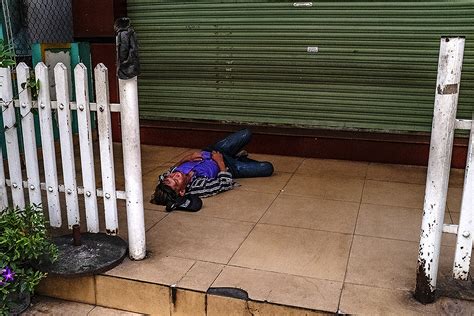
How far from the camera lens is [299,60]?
534 cm

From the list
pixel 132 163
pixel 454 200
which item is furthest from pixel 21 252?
pixel 454 200

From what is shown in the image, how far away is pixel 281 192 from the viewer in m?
4.38

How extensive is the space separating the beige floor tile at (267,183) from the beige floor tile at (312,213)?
0.23 metres

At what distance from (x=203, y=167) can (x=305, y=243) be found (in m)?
1.40

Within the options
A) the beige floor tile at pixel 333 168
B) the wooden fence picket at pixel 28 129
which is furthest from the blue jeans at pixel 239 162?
the wooden fence picket at pixel 28 129

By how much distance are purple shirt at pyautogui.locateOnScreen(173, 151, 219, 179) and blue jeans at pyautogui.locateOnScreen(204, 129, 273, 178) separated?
0.86 ft

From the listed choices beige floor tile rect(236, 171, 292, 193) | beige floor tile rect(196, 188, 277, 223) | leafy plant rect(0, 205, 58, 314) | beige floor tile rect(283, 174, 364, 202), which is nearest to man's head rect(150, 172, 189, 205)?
beige floor tile rect(196, 188, 277, 223)

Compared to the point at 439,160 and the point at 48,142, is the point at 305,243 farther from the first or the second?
the point at 48,142

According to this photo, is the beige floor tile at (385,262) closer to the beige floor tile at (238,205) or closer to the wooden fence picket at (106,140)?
the beige floor tile at (238,205)

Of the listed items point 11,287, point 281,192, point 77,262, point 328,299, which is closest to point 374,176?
point 281,192

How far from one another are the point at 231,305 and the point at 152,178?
2400 mm

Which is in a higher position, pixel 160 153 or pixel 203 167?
pixel 203 167

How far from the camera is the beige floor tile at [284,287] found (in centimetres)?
257

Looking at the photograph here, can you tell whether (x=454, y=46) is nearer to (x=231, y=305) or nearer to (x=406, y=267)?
(x=406, y=267)
